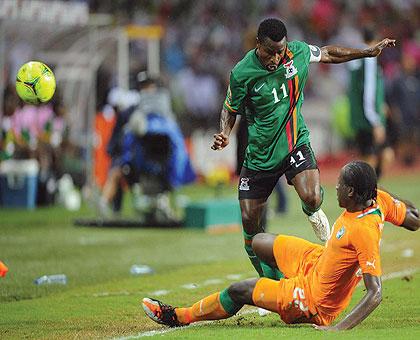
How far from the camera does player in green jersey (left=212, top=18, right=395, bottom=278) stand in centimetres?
952

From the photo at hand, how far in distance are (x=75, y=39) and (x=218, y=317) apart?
44.5ft

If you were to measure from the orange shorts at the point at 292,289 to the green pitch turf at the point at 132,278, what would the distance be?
145 mm

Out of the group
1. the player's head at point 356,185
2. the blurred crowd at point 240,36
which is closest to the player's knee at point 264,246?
the player's head at point 356,185

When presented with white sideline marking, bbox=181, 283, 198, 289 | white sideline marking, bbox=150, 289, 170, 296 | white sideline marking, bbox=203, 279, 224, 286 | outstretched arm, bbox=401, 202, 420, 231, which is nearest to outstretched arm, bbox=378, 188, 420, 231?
outstretched arm, bbox=401, 202, 420, 231

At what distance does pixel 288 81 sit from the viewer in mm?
9594

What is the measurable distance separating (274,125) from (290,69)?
20.4 inches

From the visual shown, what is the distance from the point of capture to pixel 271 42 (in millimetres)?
9195

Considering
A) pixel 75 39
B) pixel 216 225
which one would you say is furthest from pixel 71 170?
pixel 216 225

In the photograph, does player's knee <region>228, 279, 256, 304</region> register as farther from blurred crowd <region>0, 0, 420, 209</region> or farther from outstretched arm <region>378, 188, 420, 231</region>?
blurred crowd <region>0, 0, 420, 209</region>

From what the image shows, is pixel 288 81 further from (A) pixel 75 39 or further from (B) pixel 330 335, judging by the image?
(A) pixel 75 39

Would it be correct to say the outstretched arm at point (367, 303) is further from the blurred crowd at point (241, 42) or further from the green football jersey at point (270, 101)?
the blurred crowd at point (241, 42)

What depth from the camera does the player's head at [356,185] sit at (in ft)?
25.7

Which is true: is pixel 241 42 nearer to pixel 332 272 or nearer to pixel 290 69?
pixel 290 69

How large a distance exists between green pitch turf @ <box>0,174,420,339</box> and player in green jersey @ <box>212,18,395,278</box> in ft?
3.25
